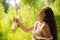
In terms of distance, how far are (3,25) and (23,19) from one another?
0.68ft

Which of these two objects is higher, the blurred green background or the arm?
the blurred green background

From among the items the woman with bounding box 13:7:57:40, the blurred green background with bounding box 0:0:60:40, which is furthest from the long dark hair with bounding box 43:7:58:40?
the blurred green background with bounding box 0:0:60:40

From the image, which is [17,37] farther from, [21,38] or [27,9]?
[27,9]

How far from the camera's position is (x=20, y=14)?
1.88m

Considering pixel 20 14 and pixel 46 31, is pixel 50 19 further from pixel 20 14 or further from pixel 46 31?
pixel 20 14

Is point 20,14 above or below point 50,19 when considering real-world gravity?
above

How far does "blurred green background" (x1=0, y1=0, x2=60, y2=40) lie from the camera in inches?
73.2

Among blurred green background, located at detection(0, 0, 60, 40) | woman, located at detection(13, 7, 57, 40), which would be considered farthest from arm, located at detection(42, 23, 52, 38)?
blurred green background, located at detection(0, 0, 60, 40)

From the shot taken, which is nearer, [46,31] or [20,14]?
[46,31]

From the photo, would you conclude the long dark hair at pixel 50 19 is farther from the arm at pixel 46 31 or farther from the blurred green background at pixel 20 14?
the blurred green background at pixel 20 14

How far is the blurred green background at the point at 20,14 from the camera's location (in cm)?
186

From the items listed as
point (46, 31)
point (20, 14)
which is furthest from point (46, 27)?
point (20, 14)

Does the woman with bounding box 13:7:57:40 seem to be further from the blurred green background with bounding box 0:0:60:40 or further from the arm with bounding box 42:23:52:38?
the blurred green background with bounding box 0:0:60:40

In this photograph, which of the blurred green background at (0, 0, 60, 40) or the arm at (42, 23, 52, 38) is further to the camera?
the blurred green background at (0, 0, 60, 40)
